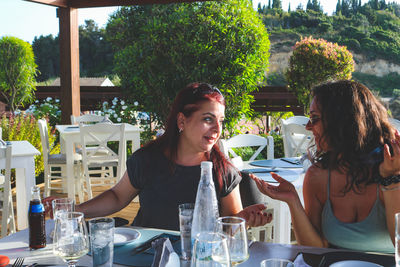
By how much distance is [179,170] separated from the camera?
1803 mm

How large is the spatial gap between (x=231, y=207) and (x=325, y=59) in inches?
220

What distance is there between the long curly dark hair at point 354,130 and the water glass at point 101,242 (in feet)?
3.03

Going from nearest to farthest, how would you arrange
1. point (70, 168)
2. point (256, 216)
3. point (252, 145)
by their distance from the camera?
point (256, 216)
point (252, 145)
point (70, 168)

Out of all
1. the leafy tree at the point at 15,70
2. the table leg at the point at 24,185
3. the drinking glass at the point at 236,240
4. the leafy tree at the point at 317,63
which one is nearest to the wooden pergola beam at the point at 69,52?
the table leg at the point at 24,185

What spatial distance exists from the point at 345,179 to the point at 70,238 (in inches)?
40.9

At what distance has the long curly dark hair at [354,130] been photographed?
156cm

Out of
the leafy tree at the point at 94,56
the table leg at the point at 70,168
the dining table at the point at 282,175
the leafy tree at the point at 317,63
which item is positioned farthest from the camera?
the leafy tree at the point at 94,56

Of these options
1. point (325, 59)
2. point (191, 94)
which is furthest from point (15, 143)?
point (325, 59)

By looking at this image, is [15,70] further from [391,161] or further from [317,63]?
[391,161]

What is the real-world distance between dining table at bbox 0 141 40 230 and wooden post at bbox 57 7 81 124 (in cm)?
245

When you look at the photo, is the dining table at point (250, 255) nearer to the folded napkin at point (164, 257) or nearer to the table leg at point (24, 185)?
the folded napkin at point (164, 257)

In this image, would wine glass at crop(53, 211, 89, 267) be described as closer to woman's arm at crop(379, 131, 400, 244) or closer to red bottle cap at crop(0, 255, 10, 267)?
red bottle cap at crop(0, 255, 10, 267)

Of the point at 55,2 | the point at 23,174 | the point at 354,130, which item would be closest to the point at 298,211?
the point at 354,130

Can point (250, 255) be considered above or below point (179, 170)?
below
